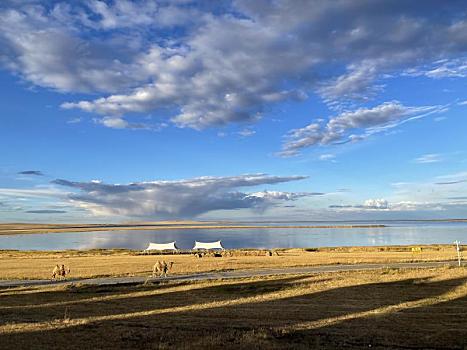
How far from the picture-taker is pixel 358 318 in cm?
1756

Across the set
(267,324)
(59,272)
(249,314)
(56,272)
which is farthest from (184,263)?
(267,324)

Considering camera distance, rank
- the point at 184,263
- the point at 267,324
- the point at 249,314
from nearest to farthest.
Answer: the point at 267,324, the point at 249,314, the point at 184,263

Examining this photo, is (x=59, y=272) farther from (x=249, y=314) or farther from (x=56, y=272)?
(x=249, y=314)

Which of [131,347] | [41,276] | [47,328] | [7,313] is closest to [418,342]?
[131,347]

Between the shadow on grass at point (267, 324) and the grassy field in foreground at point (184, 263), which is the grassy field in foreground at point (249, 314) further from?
the grassy field in foreground at point (184, 263)

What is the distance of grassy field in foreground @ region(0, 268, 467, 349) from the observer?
43.7 ft

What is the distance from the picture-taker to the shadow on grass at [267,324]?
1311 centimetres

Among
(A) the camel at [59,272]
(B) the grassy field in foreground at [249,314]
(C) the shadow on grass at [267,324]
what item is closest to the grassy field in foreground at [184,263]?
(A) the camel at [59,272]

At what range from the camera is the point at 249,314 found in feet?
62.2

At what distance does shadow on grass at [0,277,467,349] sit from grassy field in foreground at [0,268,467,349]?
3 centimetres

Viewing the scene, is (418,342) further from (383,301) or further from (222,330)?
(383,301)

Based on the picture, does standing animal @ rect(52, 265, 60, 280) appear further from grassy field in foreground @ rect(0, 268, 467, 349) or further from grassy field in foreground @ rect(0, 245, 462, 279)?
grassy field in foreground @ rect(0, 268, 467, 349)

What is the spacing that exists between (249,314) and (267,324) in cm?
252

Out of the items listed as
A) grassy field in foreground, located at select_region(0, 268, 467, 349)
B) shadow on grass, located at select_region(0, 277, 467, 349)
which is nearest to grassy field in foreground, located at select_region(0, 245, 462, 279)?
grassy field in foreground, located at select_region(0, 268, 467, 349)
